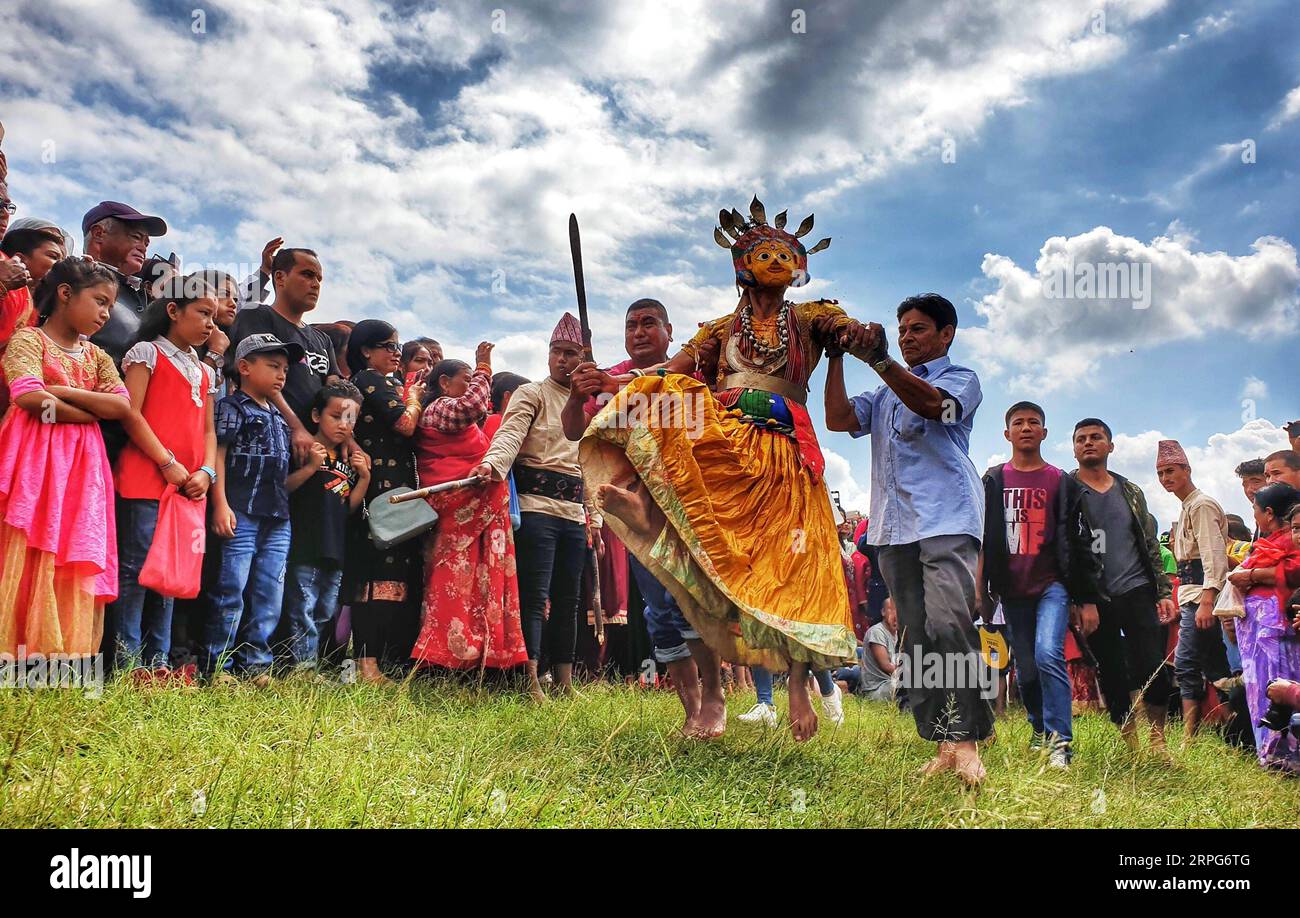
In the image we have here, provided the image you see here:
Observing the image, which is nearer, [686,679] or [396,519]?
[686,679]

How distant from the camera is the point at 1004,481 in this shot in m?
5.57

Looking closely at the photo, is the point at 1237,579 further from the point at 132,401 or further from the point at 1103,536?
the point at 132,401

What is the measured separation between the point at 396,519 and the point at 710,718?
224cm

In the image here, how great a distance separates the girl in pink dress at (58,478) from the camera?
153 inches

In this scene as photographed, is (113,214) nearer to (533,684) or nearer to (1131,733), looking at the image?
(533,684)

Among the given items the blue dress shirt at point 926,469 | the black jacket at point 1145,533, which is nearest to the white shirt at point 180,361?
the blue dress shirt at point 926,469

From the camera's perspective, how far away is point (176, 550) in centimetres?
434

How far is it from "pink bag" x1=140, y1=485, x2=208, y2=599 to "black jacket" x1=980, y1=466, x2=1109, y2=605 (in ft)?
14.7

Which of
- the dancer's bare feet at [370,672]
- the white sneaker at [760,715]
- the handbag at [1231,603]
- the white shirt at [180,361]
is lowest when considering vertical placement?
the white sneaker at [760,715]

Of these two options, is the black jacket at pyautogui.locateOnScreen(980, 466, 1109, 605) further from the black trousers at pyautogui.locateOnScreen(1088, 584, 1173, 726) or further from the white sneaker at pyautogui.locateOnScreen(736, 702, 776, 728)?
the white sneaker at pyautogui.locateOnScreen(736, 702, 776, 728)

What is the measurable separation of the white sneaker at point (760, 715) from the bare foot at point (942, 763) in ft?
3.29

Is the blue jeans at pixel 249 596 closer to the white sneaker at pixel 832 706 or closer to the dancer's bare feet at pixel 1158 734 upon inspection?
the white sneaker at pixel 832 706

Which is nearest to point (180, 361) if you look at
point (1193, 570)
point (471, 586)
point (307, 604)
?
point (307, 604)
